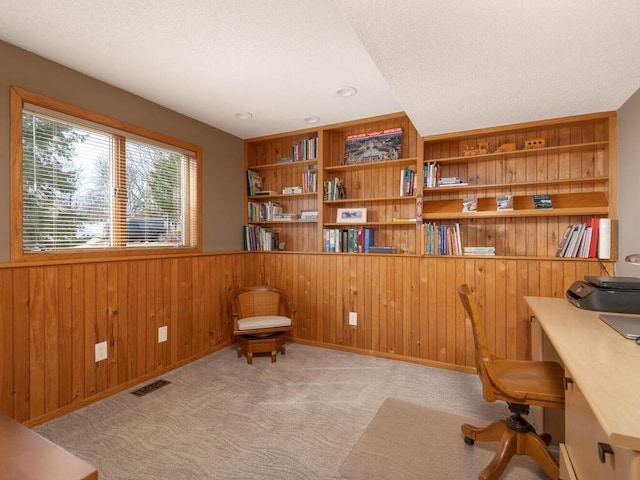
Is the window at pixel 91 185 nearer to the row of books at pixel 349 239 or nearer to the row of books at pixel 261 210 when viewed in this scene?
the row of books at pixel 261 210

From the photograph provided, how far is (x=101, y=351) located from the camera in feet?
8.01

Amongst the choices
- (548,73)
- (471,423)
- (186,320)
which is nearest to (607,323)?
(471,423)

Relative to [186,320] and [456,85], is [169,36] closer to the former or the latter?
[456,85]

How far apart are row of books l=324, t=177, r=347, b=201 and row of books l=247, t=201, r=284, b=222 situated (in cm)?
70

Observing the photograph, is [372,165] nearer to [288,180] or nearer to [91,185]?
[288,180]

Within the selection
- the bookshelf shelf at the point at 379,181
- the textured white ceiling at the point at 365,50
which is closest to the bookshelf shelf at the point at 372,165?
the bookshelf shelf at the point at 379,181

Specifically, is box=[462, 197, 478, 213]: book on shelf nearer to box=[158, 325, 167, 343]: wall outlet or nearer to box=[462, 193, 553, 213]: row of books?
box=[462, 193, 553, 213]: row of books

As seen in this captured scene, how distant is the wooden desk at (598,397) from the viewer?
29.0 inches

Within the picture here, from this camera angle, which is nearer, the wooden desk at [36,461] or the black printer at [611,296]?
the wooden desk at [36,461]

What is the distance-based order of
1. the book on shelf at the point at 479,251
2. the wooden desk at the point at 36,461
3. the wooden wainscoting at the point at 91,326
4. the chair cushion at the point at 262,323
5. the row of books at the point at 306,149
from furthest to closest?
the row of books at the point at 306,149, the chair cushion at the point at 262,323, the book on shelf at the point at 479,251, the wooden wainscoting at the point at 91,326, the wooden desk at the point at 36,461

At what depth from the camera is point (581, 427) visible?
3.64 feet

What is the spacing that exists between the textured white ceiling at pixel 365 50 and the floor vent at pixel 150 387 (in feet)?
7.77

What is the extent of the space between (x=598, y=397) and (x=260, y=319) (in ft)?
8.88

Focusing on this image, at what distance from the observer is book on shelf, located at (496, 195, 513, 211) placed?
2.76 m
